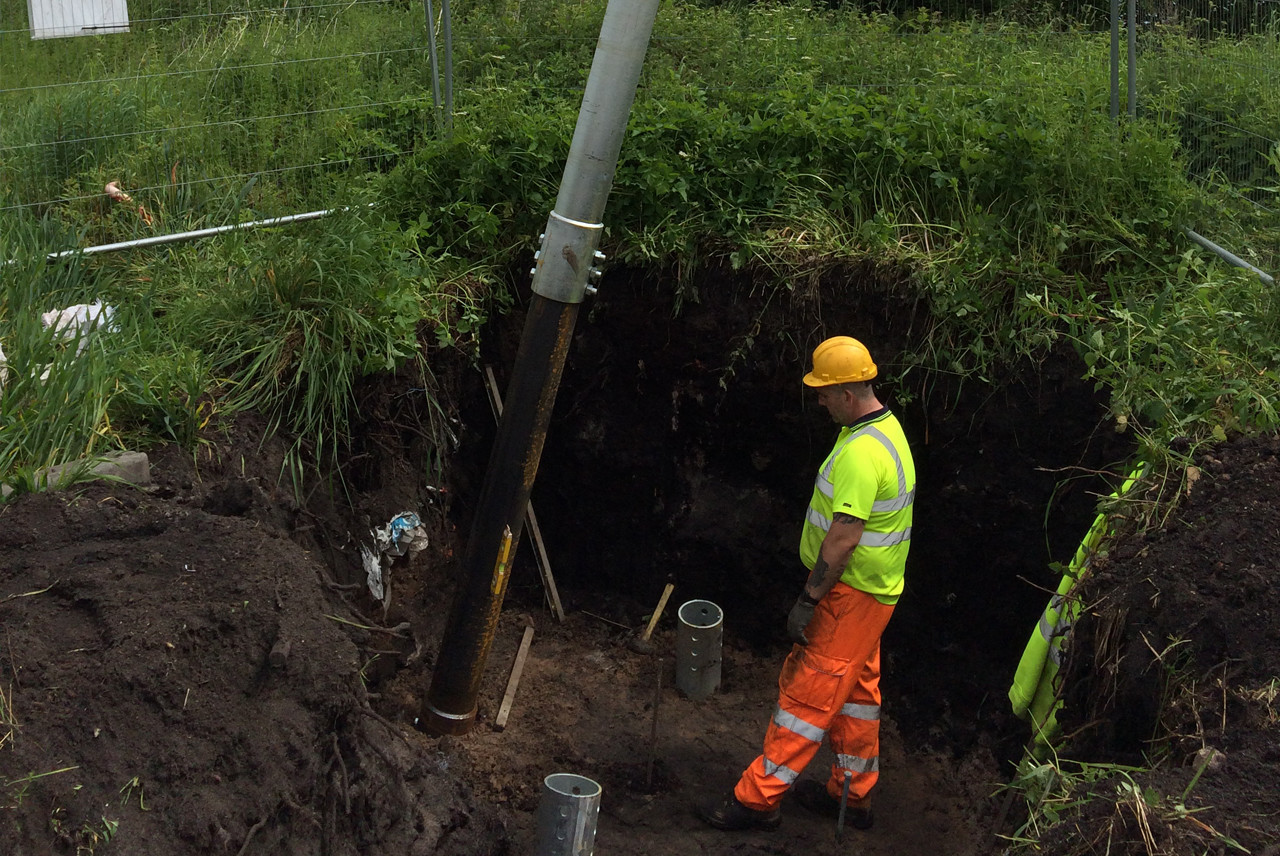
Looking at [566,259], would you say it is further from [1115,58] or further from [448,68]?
[1115,58]

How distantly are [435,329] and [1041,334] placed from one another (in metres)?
2.69

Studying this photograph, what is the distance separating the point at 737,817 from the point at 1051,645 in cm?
157

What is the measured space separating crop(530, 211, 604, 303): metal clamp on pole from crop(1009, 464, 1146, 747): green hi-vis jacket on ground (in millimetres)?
2019

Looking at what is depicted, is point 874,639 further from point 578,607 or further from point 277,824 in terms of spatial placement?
point 277,824

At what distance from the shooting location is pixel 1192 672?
3250 mm

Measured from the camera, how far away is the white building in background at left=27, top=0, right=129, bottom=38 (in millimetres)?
5648

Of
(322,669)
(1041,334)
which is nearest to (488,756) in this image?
(322,669)

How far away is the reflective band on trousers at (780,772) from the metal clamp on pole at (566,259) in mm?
2076

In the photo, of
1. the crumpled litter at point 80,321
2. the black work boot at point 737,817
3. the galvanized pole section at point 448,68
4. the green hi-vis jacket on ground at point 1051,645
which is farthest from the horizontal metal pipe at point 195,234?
the green hi-vis jacket on ground at point 1051,645

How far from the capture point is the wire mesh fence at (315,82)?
5645 mm

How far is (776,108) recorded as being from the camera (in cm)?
564

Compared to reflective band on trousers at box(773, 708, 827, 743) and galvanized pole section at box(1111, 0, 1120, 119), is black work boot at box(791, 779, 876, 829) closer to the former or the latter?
reflective band on trousers at box(773, 708, 827, 743)

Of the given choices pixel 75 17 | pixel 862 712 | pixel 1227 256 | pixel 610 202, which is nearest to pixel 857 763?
pixel 862 712

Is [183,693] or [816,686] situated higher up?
[183,693]
